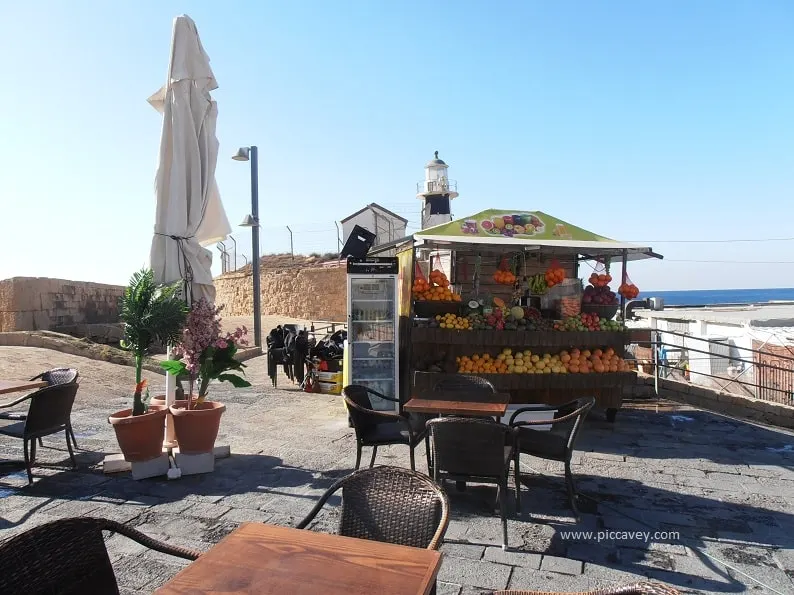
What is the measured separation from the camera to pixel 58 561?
1.78m

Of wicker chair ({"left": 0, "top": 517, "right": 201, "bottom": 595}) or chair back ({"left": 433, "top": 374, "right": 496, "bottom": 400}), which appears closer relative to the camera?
wicker chair ({"left": 0, "top": 517, "right": 201, "bottom": 595})

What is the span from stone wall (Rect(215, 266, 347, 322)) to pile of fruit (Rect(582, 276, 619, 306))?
1897 cm

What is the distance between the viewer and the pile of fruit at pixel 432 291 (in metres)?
6.68

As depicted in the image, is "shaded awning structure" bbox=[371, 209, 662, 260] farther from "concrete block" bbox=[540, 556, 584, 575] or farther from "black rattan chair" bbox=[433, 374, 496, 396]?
"concrete block" bbox=[540, 556, 584, 575]

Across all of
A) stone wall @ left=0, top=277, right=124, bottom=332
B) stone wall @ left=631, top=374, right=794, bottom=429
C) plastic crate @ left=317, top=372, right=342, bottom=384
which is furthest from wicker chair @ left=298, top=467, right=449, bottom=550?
stone wall @ left=0, top=277, right=124, bottom=332

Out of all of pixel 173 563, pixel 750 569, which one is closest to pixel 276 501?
pixel 173 563

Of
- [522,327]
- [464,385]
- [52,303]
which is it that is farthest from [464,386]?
[52,303]

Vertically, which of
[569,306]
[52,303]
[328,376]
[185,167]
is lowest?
[328,376]

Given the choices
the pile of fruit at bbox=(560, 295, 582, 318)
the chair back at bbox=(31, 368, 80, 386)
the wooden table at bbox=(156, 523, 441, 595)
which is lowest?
the wooden table at bbox=(156, 523, 441, 595)

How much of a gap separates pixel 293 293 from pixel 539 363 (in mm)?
22454

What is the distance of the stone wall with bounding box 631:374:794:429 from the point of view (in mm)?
7000

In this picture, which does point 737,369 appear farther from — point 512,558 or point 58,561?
point 58,561

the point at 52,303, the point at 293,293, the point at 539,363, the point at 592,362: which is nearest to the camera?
the point at 539,363

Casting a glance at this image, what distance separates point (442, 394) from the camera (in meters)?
4.73
